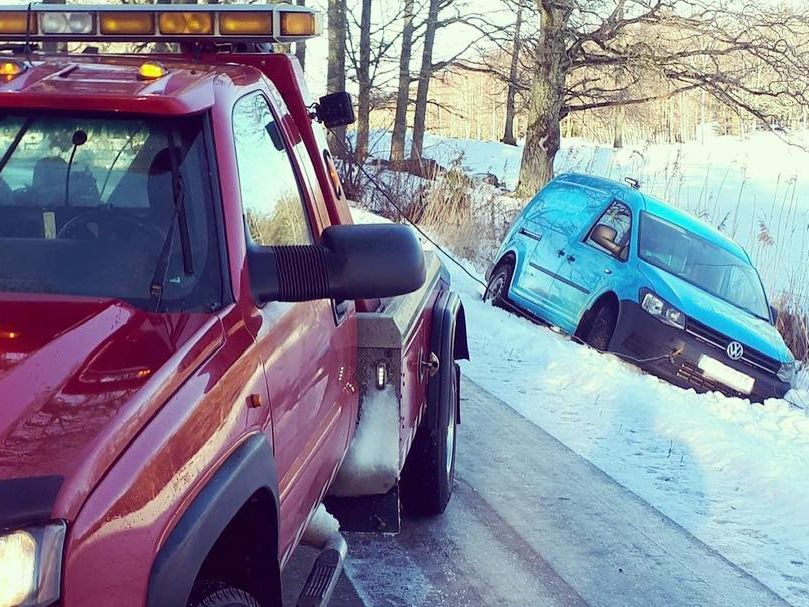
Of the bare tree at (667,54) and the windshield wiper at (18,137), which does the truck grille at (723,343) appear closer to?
the windshield wiper at (18,137)

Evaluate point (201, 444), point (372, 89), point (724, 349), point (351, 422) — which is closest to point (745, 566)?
point (351, 422)

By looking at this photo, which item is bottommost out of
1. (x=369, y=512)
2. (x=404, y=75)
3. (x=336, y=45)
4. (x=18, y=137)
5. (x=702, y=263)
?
(x=702, y=263)

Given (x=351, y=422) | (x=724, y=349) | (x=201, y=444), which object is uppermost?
(x=201, y=444)

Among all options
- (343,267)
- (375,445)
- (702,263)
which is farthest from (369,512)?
(702,263)

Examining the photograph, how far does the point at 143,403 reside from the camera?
2061mm

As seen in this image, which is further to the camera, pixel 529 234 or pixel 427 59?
pixel 427 59

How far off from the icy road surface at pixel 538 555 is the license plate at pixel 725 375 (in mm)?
3878

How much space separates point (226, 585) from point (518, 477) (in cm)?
358

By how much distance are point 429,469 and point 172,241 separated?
2.54 m

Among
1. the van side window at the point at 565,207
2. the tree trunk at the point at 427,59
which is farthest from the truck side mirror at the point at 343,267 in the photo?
the tree trunk at the point at 427,59

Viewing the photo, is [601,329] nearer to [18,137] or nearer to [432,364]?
[432,364]

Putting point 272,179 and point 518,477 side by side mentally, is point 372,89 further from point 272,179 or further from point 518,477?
point 272,179

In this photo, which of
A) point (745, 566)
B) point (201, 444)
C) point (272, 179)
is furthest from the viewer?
point (745, 566)

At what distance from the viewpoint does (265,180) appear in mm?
3256
